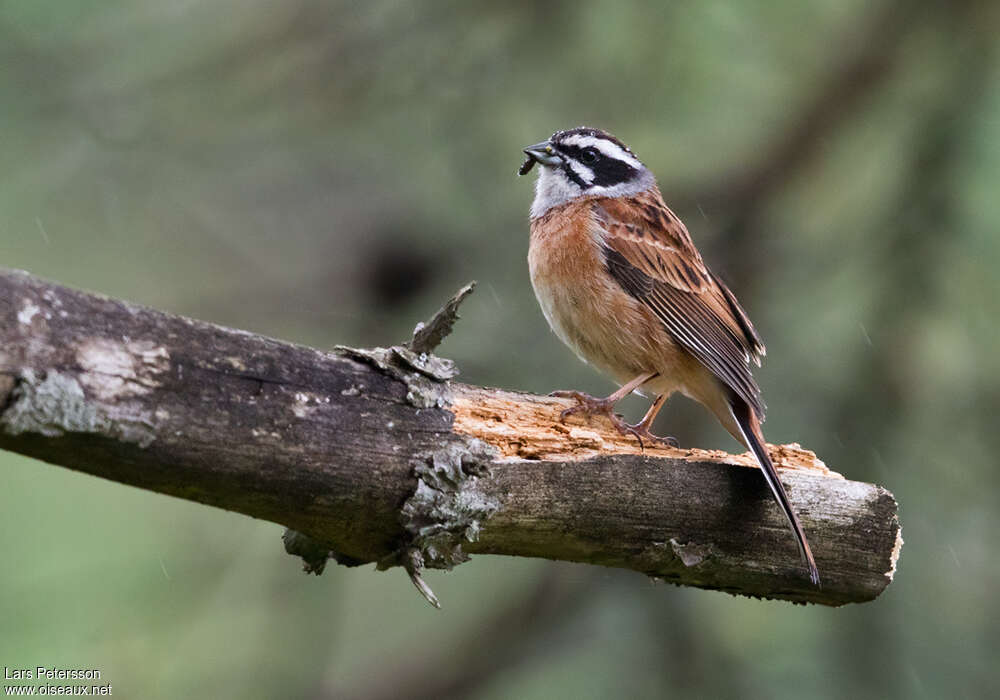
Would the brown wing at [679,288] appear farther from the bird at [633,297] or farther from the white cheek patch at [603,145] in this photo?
the white cheek patch at [603,145]

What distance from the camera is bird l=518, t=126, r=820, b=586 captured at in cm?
588

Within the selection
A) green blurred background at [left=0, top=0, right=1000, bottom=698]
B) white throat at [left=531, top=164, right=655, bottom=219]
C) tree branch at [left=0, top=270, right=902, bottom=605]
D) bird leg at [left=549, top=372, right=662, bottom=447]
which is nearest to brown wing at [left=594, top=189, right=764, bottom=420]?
white throat at [left=531, top=164, right=655, bottom=219]

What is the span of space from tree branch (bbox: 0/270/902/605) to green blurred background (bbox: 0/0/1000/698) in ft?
8.31

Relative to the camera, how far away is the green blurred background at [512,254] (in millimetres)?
7148

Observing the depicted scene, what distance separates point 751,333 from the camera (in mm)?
6203

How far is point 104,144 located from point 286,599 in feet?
11.2

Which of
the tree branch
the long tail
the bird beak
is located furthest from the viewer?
the bird beak

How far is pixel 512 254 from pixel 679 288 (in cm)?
209

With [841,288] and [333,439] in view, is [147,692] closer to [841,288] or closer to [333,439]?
[333,439]

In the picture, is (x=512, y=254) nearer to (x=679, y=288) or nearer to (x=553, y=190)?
(x=553, y=190)

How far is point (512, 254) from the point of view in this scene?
805 centimetres

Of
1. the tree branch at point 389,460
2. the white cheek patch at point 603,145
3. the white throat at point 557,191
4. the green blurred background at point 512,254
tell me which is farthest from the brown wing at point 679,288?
the green blurred background at point 512,254

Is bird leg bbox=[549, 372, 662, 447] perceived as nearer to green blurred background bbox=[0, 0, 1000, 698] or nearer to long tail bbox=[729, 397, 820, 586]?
long tail bbox=[729, 397, 820, 586]

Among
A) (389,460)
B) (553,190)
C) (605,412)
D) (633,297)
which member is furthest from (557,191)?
(389,460)
